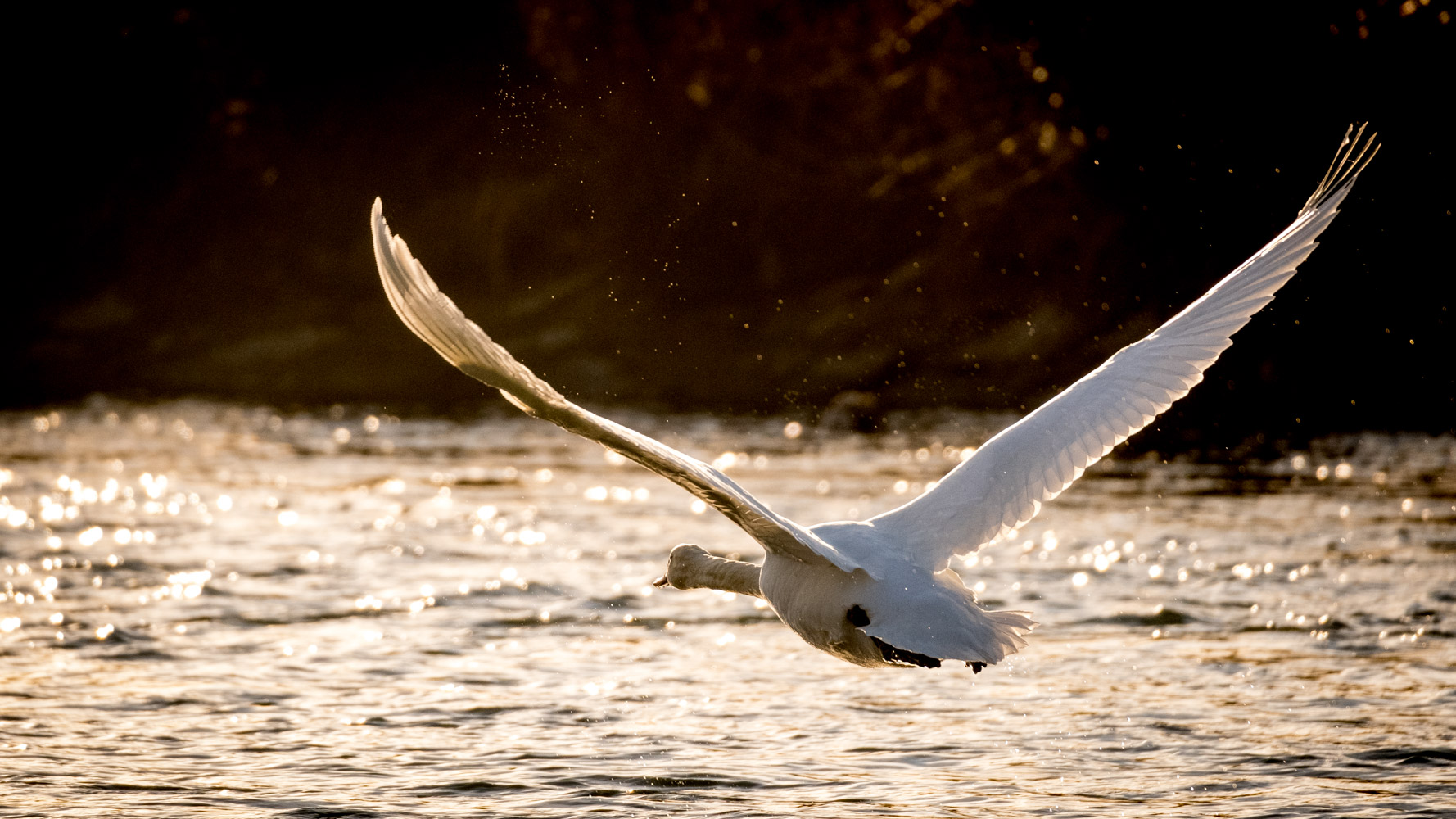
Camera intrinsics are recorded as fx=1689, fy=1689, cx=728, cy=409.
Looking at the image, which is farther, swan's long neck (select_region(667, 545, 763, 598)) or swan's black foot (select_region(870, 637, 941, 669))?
swan's long neck (select_region(667, 545, 763, 598))

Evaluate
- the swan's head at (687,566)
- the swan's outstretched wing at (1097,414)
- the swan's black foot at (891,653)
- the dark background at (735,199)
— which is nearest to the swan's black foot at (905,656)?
the swan's black foot at (891,653)

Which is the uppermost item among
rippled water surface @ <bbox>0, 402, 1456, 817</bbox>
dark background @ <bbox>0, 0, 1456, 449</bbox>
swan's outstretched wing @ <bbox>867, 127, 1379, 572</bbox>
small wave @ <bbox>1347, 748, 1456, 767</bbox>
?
dark background @ <bbox>0, 0, 1456, 449</bbox>

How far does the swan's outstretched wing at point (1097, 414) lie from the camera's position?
25.0 feet

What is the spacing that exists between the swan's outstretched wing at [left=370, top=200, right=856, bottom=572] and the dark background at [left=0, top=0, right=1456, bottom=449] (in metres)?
15.6

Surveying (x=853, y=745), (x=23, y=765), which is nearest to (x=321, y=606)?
(x=23, y=765)

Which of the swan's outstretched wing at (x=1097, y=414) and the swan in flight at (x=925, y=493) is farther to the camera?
the swan's outstretched wing at (x=1097, y=414)

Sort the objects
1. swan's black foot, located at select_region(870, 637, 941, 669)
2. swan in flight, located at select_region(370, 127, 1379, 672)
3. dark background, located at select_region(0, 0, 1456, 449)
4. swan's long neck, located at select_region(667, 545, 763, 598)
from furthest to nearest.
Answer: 1. dark background, located at select_region(0, 0, 1456, 449)
2. swan's long neck, located at select_region(667, 545, 763, 598)
3. swan's black foot, located at select_region(870, 637, 941, 669)
4. swan in flight, located at select_region(370, 127, 1379, 672)

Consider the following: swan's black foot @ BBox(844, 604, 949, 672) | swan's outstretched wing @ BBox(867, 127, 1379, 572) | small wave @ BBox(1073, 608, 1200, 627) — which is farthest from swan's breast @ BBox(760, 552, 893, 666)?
small wave @ BBox(1073, 608, 1200, 627)

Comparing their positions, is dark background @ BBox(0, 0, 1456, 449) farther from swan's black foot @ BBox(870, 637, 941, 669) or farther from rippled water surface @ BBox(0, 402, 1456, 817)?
swan's black foot @ BBox(870, 637, 941, 669)

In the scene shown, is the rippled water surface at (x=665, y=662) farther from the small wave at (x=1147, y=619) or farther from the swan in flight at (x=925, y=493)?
the swan in flight at (x=925, y=493)

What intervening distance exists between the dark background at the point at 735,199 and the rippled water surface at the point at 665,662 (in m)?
6.00

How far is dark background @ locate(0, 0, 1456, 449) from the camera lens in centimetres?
2305

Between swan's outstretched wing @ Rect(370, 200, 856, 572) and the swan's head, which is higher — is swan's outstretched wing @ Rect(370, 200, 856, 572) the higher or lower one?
the higher one

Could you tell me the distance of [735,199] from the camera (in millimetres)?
35562
